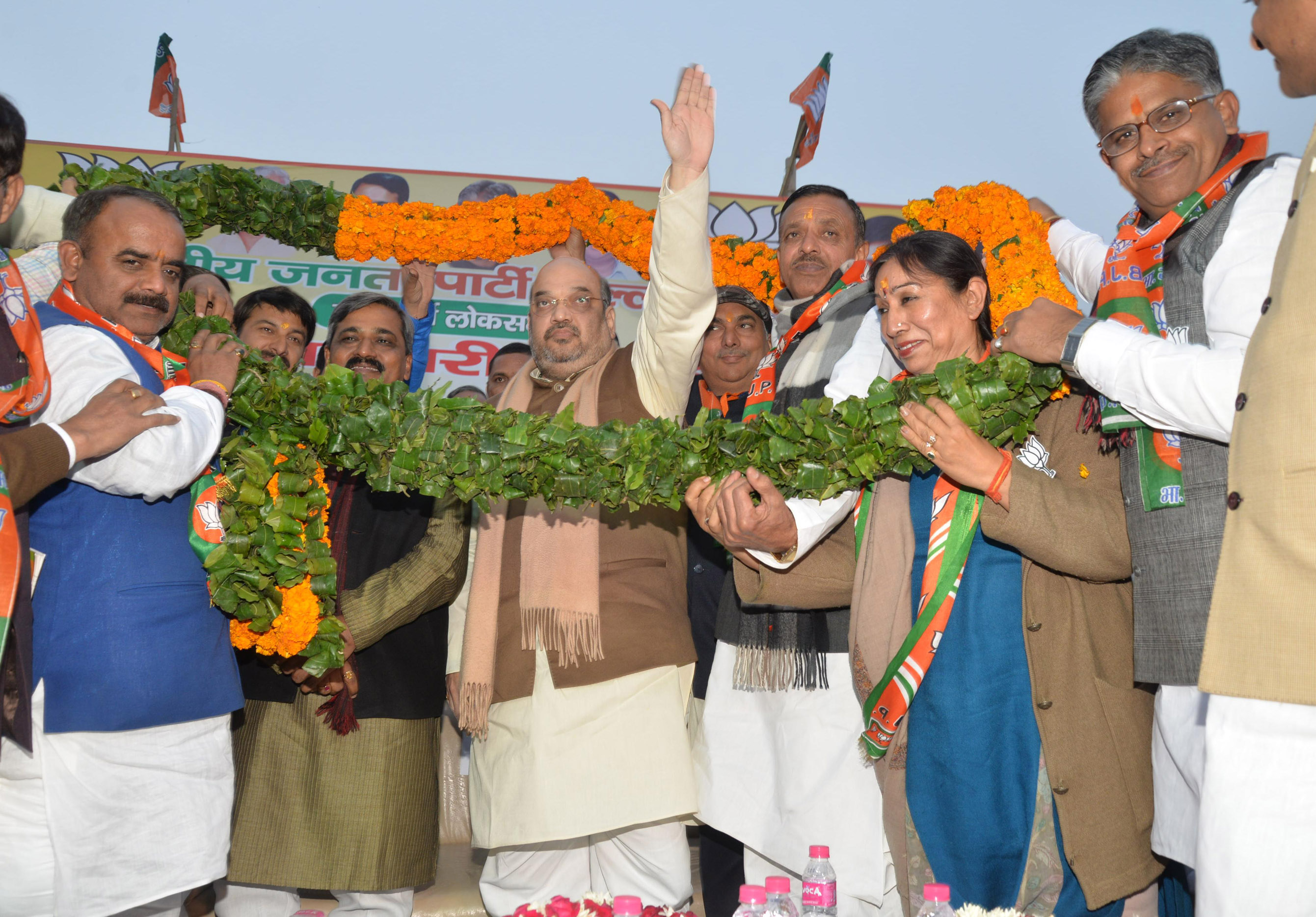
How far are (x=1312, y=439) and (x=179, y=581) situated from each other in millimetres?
2886

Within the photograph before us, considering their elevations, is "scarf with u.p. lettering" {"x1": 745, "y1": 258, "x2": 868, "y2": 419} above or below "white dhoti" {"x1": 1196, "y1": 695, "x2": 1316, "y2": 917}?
above

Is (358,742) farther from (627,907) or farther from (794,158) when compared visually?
(794,158)

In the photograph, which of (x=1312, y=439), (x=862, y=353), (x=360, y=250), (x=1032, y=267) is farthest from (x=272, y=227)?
(x=1312, y=439)

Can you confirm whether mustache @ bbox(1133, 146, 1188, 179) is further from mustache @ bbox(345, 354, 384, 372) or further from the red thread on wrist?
mustache @ bbox(345, 354, 384, 372)

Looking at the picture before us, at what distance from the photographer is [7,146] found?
284 cm

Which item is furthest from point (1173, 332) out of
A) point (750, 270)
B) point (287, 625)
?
point (750, 270)

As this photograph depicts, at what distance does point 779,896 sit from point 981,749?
2.58 feet

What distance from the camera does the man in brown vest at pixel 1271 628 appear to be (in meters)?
1.89

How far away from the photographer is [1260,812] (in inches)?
75.3

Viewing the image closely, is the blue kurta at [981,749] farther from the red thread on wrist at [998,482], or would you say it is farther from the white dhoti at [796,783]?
the white dhoti at [796,783]

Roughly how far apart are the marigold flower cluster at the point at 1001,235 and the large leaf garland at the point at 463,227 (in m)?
1.37

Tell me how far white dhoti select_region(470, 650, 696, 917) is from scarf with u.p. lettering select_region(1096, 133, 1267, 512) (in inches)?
71.2

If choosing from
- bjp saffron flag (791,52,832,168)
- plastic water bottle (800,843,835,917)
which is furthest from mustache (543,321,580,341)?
bjp saffron flag (791,52,832,168)

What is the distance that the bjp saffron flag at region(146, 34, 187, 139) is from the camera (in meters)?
7.37
